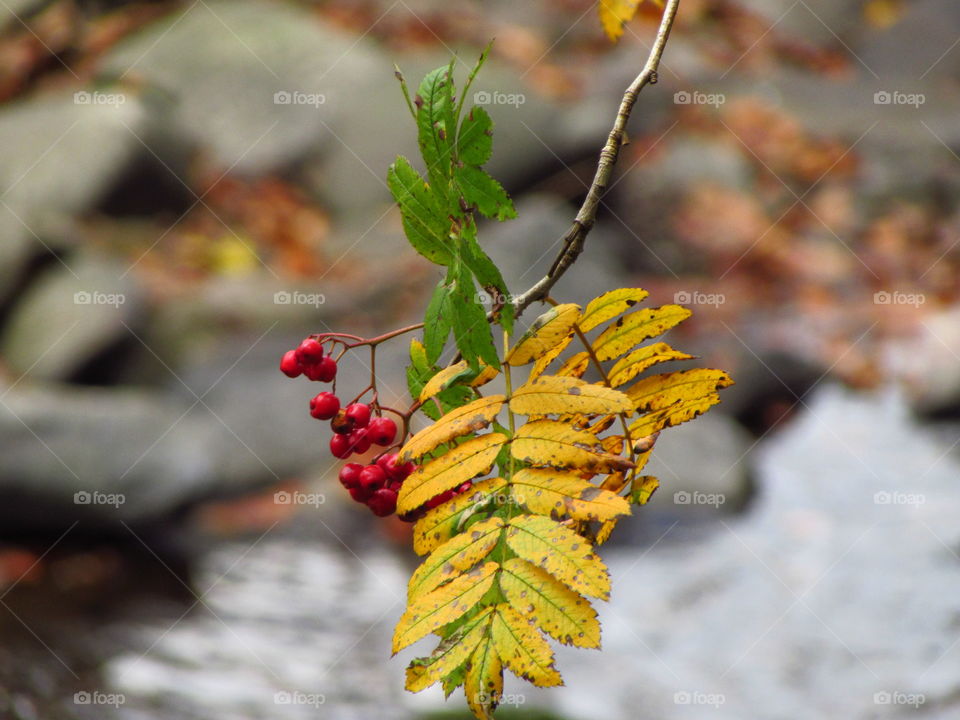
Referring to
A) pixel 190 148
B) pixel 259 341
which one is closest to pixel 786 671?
pixel 259 341

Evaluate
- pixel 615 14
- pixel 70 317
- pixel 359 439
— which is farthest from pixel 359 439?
pixel 70 317

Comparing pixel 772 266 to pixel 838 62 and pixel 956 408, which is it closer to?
pixel 956 408

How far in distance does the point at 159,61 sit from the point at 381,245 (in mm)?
2531

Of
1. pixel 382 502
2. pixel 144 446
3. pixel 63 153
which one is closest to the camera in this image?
pixel 382 502

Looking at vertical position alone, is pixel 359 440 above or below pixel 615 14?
below

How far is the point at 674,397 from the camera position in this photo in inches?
31.6

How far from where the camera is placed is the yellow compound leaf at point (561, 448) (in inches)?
27.5

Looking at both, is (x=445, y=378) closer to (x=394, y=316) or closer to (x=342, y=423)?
(x=342, y=423)

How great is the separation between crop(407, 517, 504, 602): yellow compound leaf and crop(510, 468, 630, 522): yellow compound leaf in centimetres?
3

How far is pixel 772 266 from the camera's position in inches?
255

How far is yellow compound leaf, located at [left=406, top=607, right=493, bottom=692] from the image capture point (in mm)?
678

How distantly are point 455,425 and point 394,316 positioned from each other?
16.4ft

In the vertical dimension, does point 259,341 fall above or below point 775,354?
above

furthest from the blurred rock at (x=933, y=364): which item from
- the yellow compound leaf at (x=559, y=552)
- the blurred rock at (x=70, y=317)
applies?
the yellow compound leaf at (x=559, y=552)
